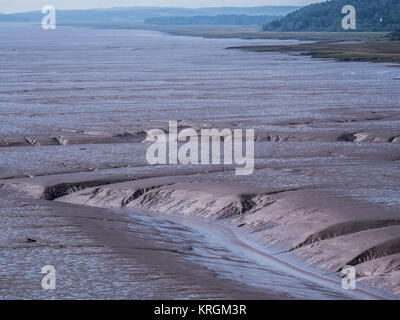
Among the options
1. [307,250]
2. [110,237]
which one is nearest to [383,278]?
[307,250]

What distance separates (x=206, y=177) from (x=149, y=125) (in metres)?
5.22

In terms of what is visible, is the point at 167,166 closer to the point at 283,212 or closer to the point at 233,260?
the point at 283,212

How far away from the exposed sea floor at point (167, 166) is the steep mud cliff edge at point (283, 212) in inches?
14.4

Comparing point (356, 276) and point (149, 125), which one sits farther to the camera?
point (149, 125)

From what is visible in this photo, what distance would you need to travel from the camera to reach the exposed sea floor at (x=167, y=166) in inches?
274

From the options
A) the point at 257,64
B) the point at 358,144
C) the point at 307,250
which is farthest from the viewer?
the point at 257,64

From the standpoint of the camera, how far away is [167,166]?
11914mm

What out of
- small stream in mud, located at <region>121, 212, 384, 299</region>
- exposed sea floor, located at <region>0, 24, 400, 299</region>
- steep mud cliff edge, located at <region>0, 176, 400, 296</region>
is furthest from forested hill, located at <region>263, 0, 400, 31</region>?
small stream in mud, located at <region>121, 212, 384, 299</region>

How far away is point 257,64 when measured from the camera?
1478 inches

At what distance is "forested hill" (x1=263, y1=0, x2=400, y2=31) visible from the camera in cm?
10519

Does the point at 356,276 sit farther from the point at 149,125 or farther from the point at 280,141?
the point at 149,125

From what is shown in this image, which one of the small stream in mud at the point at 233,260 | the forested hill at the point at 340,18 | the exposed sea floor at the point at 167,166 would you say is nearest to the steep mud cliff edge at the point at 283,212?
the small stream in mud at the point at 233,260

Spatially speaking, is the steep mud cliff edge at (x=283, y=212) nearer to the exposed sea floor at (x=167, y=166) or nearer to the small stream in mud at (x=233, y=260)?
the small stream in mud at (x=233, y=260)

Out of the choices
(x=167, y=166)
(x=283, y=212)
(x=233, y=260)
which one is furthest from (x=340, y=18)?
(x=233, y=260)
